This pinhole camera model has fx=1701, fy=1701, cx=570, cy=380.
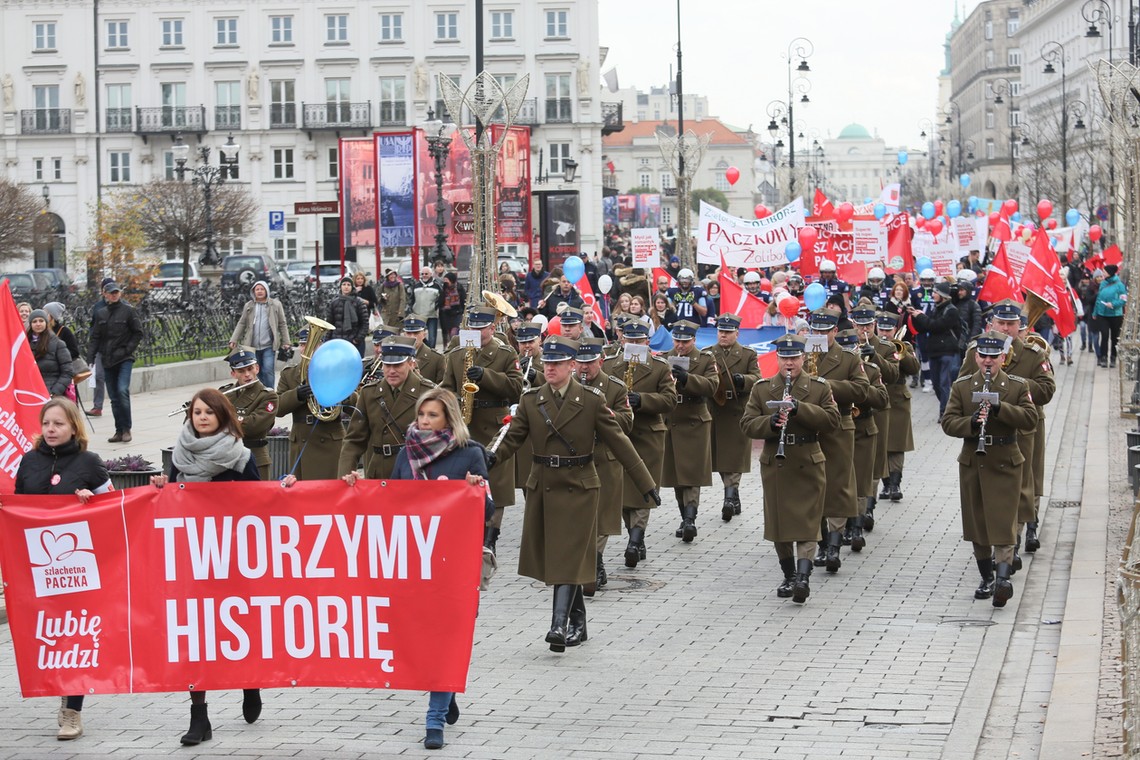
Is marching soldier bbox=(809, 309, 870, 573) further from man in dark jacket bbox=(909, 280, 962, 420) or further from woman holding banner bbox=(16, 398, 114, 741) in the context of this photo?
man in dark jacket bbox=(909, 280, 962, 420)

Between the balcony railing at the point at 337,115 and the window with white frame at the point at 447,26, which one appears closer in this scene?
the window with white frame at the point at 447,26

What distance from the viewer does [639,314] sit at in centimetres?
1752

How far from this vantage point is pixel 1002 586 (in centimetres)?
1084

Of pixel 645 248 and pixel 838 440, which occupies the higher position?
pixel 645 248

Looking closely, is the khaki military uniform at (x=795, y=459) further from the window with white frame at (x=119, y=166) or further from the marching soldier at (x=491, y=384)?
the window with white frame at (x=119, y=166)

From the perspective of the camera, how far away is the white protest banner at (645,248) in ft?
84.0

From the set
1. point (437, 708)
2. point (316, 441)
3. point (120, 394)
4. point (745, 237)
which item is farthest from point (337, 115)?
point (437, 708)

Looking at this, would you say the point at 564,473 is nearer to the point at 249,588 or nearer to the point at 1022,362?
the point at 249,588

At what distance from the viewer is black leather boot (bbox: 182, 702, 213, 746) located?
307 inches

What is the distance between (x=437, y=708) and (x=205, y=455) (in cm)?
160

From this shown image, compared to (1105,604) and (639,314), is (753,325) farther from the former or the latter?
(1105,604)

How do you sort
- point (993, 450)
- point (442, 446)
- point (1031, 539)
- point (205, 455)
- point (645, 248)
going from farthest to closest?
point (645, 248) → point (1031, 539) → point (993, 450) → point (442, 446) → point (205, 455)

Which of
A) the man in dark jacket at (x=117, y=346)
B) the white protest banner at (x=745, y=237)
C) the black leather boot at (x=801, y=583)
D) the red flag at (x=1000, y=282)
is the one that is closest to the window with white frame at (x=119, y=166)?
the white protest banner at (x=745, y=237)

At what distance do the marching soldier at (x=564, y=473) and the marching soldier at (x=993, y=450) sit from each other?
2376 mm
